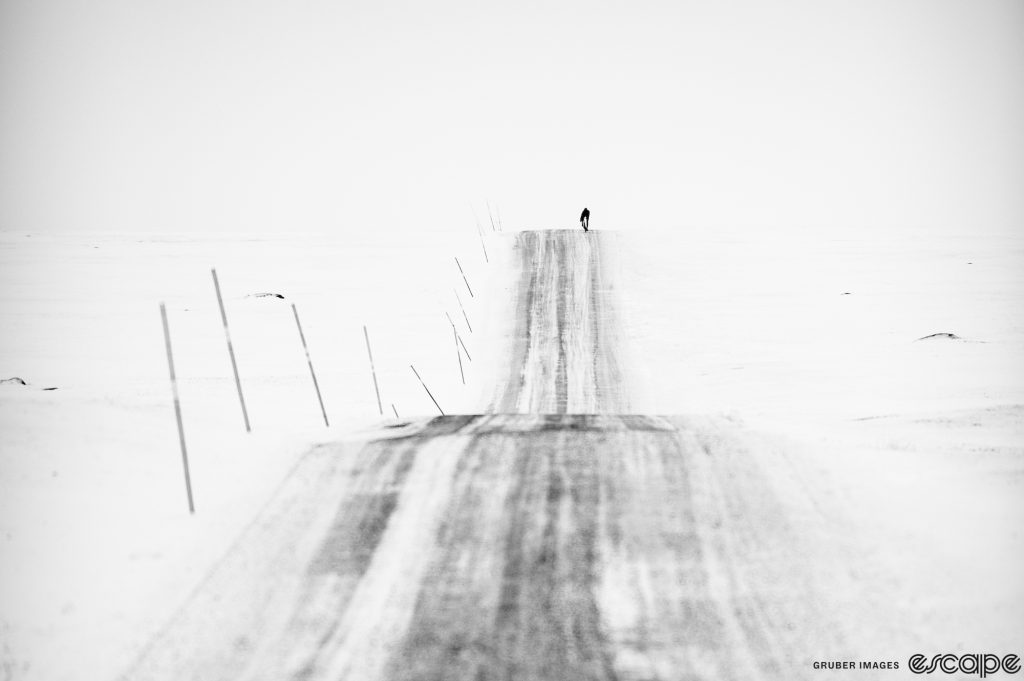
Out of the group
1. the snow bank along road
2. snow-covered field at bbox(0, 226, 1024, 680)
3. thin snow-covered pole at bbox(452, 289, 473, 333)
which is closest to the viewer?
the snow bank along road

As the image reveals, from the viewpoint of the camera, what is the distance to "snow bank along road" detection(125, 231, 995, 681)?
10031 mm

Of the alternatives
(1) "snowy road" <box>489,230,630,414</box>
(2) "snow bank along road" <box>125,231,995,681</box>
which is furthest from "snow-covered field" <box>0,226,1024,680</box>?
(1) "snowy road" <box>489,230,630,414</box>

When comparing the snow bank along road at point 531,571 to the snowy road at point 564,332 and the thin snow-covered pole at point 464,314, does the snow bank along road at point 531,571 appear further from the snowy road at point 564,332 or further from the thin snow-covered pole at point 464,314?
the thin snow-covered pole at point 464,314

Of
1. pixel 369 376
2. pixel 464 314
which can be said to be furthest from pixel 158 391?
pixel 464 314

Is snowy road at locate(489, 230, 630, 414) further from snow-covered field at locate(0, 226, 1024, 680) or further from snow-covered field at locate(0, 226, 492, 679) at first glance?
snow-covered field at locate(0, 226, 492, 679)

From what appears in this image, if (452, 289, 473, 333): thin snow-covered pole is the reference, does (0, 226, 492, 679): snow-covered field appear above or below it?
above

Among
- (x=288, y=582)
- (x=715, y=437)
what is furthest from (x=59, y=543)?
(x=715, y=437)

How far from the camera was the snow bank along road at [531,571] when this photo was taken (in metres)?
10.0

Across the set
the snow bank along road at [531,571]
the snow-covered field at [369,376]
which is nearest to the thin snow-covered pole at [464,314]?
the snow-covered field at [369,376]

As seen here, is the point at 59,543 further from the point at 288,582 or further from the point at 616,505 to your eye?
the point at 616,505

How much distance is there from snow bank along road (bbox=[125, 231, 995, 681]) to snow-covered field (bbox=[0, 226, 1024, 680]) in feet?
3.11

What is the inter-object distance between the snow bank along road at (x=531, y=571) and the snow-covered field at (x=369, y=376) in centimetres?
95

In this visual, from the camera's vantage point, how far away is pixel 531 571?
11.5 metres

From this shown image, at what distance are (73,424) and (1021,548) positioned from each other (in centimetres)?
1508
